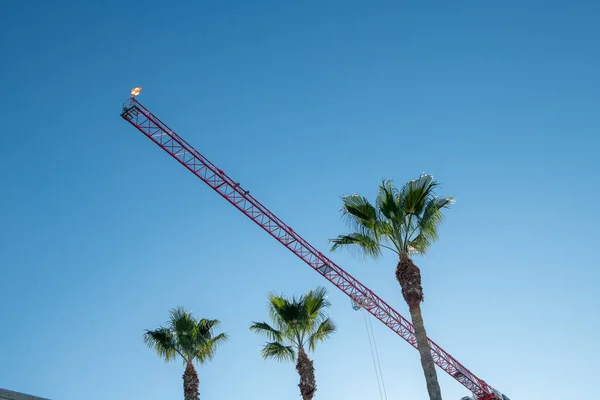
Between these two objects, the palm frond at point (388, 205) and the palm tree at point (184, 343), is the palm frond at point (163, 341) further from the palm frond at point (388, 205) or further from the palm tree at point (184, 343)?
the palm frond at point (388, 205)

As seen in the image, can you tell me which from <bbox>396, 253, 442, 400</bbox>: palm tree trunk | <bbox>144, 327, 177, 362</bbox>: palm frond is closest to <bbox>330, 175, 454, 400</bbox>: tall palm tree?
<bbox>396, 253, 442, 400</bbox>: palm tree trunk

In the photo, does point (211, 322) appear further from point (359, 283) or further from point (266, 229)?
point (359, 283)

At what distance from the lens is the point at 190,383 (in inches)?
1069

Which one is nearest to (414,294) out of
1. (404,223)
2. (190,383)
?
(404,223)

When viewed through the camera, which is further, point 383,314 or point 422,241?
point 383,314

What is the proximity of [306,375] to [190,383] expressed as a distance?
5.91 meters

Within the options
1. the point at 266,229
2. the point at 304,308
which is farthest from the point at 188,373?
the point at 266,229

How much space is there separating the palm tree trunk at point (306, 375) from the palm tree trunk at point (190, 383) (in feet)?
17.2

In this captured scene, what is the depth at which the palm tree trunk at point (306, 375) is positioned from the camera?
2605 cm

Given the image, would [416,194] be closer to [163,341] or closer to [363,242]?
[363,242]

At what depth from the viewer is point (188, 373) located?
89.7 ft

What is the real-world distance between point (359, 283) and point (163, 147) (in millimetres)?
29293

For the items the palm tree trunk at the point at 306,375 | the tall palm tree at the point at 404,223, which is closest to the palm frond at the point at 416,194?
the tall palm tree at the point at 404,223

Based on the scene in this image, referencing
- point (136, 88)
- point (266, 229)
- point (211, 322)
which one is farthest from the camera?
point (266, 229)
